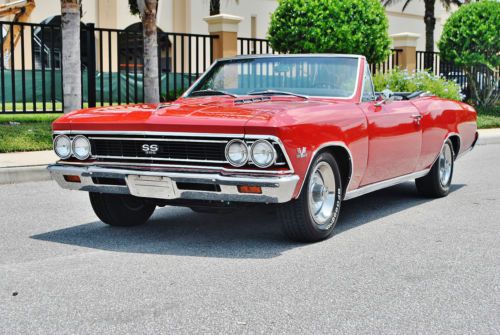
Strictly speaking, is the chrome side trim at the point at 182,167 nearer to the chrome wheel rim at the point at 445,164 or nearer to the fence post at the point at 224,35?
the chrome wheel rim at the point at 445,164

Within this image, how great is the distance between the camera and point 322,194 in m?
6.45

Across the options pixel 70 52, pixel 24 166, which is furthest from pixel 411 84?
pixel 24 166

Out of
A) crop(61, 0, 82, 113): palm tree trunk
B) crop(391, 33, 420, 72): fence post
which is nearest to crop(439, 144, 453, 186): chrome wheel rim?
crop(61, 0, 82, 113): palm tree trunk

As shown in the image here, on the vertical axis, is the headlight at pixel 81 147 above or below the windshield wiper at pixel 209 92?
below

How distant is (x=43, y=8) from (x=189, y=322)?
31876 mm

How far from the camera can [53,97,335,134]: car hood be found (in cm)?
585

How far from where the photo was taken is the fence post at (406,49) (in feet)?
78.0

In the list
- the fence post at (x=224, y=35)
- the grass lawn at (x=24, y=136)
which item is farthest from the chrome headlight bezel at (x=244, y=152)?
the fence post at (x=224, y=35)

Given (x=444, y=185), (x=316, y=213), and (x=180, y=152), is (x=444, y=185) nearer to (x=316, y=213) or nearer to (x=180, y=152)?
(x=316, y=213)

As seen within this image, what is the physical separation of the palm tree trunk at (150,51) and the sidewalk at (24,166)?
340 cm

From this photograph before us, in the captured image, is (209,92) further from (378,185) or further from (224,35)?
(224,35)

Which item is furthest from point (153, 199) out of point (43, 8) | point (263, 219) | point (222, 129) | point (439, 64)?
point (43, 8)

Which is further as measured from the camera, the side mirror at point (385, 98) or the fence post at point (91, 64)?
the fence post at point (91, 64)

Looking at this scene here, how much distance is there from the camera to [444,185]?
29.9 ft
